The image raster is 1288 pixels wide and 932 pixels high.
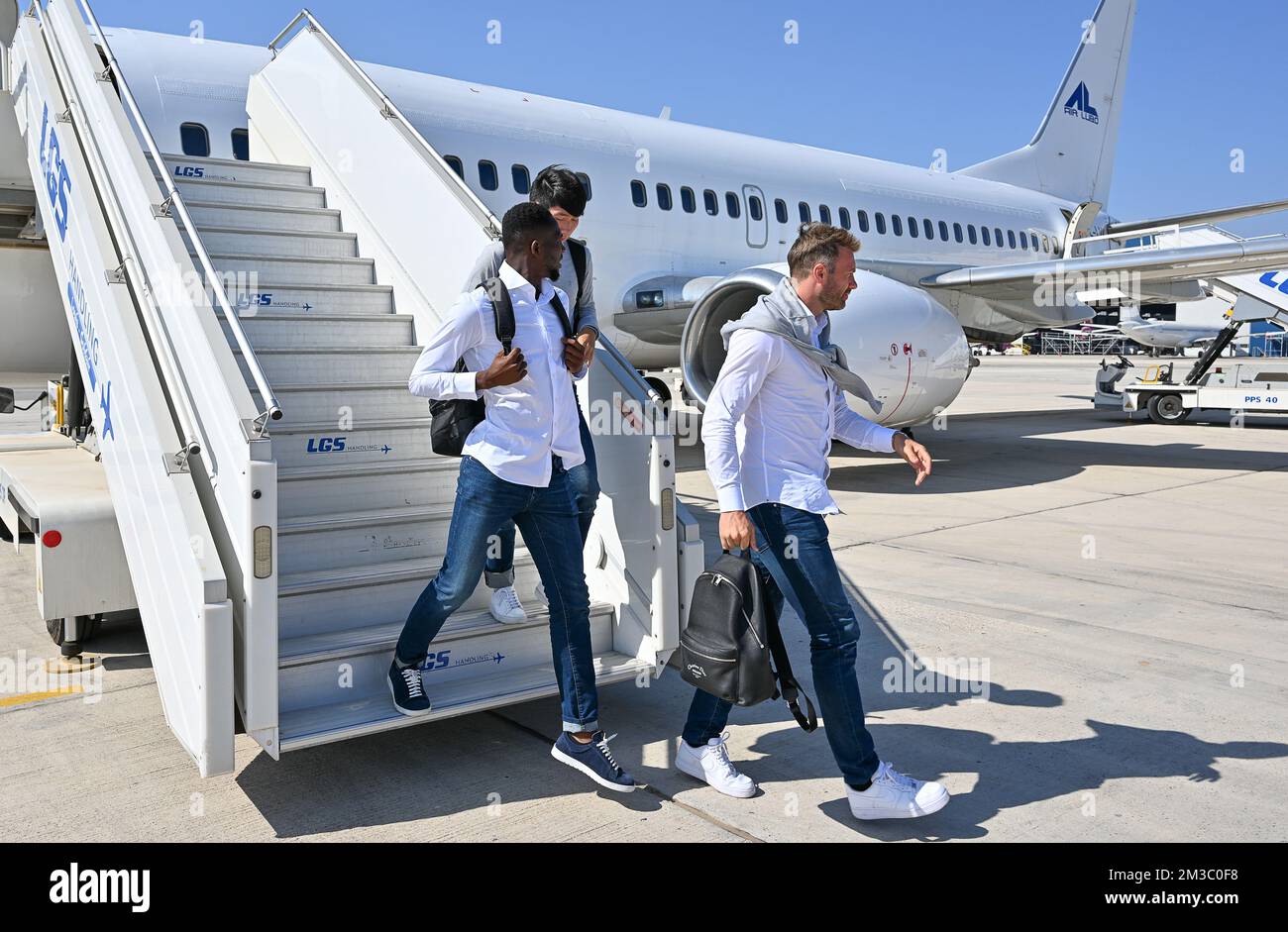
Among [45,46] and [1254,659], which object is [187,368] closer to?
[45,46]

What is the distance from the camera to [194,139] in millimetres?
7488

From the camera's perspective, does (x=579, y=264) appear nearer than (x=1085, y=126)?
Yes

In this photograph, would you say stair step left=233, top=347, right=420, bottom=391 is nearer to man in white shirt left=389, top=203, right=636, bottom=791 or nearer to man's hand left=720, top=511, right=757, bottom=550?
man in white shirt left=389, top=203, right=636, bottom=791

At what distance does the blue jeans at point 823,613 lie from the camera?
9.99ft

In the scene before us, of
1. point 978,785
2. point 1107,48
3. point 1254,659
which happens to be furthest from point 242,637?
point 1107,48

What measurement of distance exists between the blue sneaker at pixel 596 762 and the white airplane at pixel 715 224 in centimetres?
548

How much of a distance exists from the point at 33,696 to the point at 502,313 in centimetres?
261

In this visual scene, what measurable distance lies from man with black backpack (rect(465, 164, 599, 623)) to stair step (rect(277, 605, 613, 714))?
115 millimetres

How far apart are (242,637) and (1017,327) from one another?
13286mm

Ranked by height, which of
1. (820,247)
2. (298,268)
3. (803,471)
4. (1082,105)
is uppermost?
(1082,105)

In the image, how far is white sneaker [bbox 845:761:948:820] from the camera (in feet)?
10.1

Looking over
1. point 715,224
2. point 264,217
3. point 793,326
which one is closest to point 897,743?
point 793,326

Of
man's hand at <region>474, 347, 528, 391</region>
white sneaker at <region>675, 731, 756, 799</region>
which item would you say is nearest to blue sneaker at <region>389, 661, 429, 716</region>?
white sneaker at <region>675, 731, 756, 799</region>

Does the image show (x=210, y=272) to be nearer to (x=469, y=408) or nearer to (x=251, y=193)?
(x=469, y=408)
